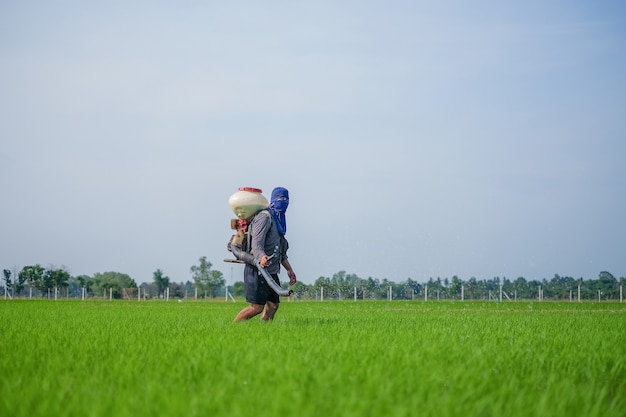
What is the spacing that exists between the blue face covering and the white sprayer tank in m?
0.27

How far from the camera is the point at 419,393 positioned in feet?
11.6

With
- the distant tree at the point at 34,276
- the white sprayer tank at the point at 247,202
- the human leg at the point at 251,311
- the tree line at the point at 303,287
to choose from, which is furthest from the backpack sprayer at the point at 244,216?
the distant tree at the point at 34,276

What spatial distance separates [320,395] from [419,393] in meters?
0.56

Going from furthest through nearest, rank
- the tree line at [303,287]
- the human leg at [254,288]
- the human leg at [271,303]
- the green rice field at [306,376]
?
1. the tree line at [303,287]
2. the human leg at [271,303]
3. the human leg at [254,288]
4. the green rice field at [306,376]

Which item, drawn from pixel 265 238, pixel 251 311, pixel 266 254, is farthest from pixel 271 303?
pixel 265 238

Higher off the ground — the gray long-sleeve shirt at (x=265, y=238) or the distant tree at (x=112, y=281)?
the gray long-sleeve shirt at (x=265, y=238)

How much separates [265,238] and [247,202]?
556mm

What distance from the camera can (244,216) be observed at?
9.29 m

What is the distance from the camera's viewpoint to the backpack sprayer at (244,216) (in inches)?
360

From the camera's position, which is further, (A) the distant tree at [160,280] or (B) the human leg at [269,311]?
(A) the distant tree at [160,280]

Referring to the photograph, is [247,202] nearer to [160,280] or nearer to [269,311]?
[269,311]

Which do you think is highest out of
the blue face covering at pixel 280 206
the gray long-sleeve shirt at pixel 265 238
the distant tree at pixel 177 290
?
the blue face covering at pixel 280 206

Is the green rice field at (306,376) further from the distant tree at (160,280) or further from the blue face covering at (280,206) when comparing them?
the distant tree at (160,280)

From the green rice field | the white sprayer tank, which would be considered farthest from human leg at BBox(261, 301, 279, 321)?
the green rice field
